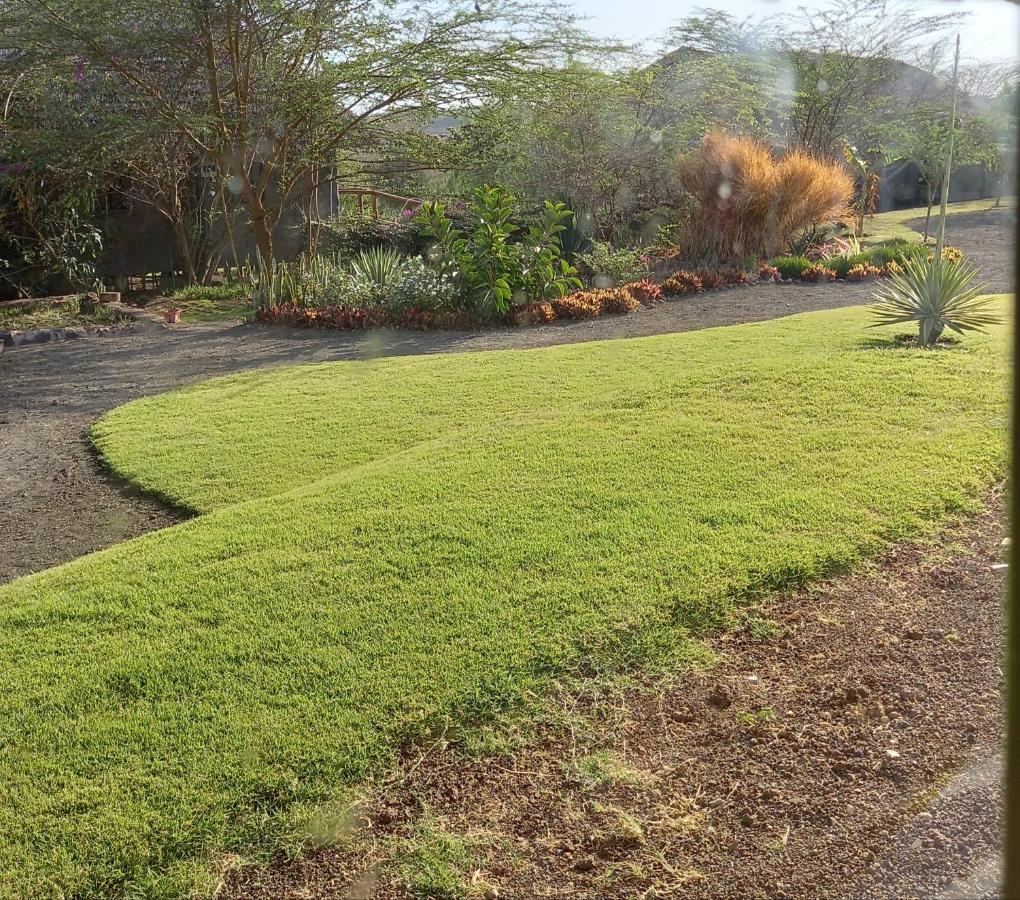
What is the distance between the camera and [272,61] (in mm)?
13781

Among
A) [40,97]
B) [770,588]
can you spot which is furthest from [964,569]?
[40,97]

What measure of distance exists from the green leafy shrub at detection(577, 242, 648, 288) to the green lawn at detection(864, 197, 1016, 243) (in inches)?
316

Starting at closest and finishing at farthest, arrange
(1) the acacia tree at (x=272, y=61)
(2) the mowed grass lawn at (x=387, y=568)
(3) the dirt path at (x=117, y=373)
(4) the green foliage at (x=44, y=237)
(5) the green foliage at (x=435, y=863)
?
(5) the green foliage at (x=435, y=863), (2) the mowed grass lawn at (x=387, y=568), (3) the dirt path at (x=117, y=373), (1) the acacia tree at (x=272, y=61), (4) the green foliage at (x=44, y=237)

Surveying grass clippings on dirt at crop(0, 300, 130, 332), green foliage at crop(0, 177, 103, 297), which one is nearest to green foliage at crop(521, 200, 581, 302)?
grass clippings on dirt at crop(0, 300, 130, 332)

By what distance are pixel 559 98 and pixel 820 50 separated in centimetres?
1706

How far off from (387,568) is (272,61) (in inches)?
460

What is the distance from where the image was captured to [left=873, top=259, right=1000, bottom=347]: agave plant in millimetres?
8203

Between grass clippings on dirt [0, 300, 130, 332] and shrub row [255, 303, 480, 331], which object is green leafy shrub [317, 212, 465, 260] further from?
grass clippings on dirt [0, 300, 130, 332]

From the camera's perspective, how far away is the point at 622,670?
11.5 feet

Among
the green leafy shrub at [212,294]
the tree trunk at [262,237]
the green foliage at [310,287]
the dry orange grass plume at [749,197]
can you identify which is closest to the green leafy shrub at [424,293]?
the green foliage at [310,287]

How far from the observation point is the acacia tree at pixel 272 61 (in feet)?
39.3

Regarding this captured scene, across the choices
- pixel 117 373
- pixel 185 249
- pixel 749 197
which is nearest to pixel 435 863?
pixel 117 373

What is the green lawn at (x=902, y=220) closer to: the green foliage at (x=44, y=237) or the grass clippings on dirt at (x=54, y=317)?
the grass clippings on dirt at (x=54, y=317)

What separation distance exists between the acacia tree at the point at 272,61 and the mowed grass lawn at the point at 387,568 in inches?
262
